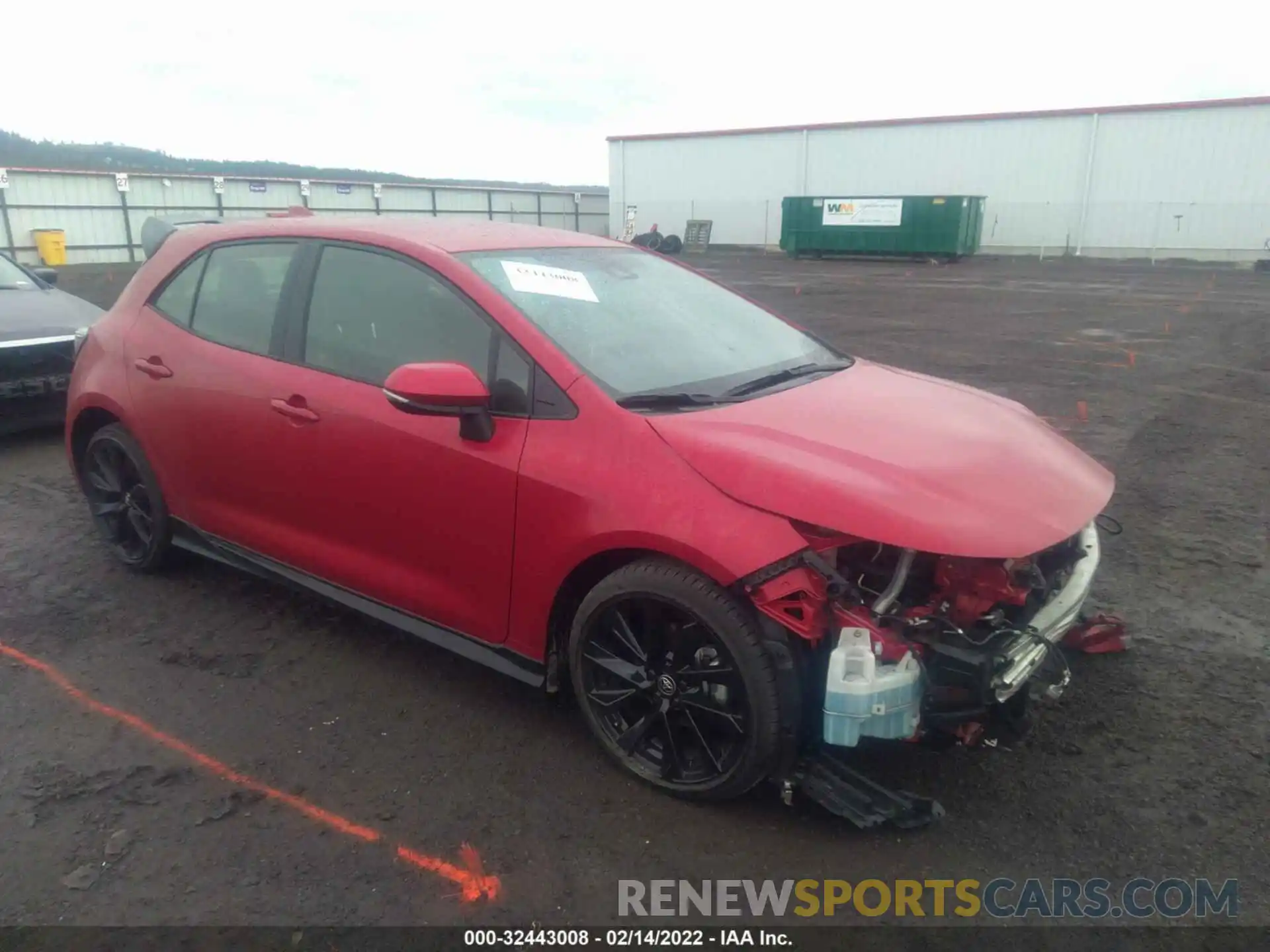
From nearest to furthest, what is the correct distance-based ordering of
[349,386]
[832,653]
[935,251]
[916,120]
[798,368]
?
[832,653], [349,386], [798,368], [935,251], [916,120]

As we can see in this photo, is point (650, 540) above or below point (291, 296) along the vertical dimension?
below

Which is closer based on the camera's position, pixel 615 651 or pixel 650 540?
pixel 650 540

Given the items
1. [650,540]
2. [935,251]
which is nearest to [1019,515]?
[650,540]

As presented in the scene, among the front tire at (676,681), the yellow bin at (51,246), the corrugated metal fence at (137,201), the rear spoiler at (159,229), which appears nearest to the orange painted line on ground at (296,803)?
the front tire at (676,681)

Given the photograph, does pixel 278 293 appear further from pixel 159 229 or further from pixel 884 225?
pixel 884 225

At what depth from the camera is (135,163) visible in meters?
39.8

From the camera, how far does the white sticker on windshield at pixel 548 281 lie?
328 cm

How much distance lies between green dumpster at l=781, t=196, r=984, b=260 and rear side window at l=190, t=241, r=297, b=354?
30353 mm

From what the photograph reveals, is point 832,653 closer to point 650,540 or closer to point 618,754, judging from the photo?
point 650,540

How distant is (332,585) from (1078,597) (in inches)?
104

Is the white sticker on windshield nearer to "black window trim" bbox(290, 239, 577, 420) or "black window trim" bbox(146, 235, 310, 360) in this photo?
"black window trim" bbox(290, 239, 577, 420)

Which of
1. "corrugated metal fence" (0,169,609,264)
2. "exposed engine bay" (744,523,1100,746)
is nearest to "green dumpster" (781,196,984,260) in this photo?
"corrugated metal fence" (0,169,609,264)

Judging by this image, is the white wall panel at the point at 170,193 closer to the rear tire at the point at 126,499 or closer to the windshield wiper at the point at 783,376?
the rear tire at the point at 126,499

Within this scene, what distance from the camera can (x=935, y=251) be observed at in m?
31.5
